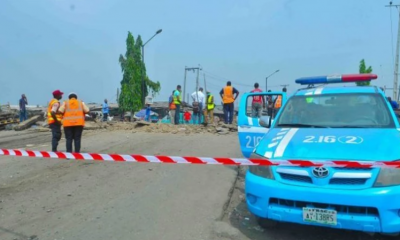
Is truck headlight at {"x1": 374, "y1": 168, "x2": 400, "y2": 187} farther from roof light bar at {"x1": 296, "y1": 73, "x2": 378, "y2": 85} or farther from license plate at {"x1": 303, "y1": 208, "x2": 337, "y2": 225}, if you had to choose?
roof light bar at {"x1": 296, "y1": 73, "x2": 378, "y2": 85}

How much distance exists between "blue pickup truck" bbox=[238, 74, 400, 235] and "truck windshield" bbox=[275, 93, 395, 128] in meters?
0.01

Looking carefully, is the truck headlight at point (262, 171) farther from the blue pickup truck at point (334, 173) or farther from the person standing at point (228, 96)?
the person standing at point (228, 96)

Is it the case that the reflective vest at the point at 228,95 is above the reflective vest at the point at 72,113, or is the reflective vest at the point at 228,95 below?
above

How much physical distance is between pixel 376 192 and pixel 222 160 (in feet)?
5.96

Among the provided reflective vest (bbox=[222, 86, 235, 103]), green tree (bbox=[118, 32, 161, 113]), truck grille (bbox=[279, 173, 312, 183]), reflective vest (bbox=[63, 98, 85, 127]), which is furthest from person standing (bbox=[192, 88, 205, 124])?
green tree (bbox=[118, 32, 161, 113])

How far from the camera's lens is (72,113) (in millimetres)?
8609

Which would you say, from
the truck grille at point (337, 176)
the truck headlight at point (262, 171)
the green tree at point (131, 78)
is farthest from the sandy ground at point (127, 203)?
the green tree at point (131, 78)

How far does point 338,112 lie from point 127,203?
3469mm

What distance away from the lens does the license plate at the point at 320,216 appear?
352 cm

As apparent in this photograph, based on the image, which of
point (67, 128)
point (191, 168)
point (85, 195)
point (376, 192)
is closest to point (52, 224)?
→ point (85, 195)

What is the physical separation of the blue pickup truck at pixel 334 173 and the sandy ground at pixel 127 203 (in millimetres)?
679

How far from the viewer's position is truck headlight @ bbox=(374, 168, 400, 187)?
3.41 meters

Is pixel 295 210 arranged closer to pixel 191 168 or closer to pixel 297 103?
pixel 297 103

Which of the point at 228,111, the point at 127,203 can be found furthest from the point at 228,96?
the point at 127,203
